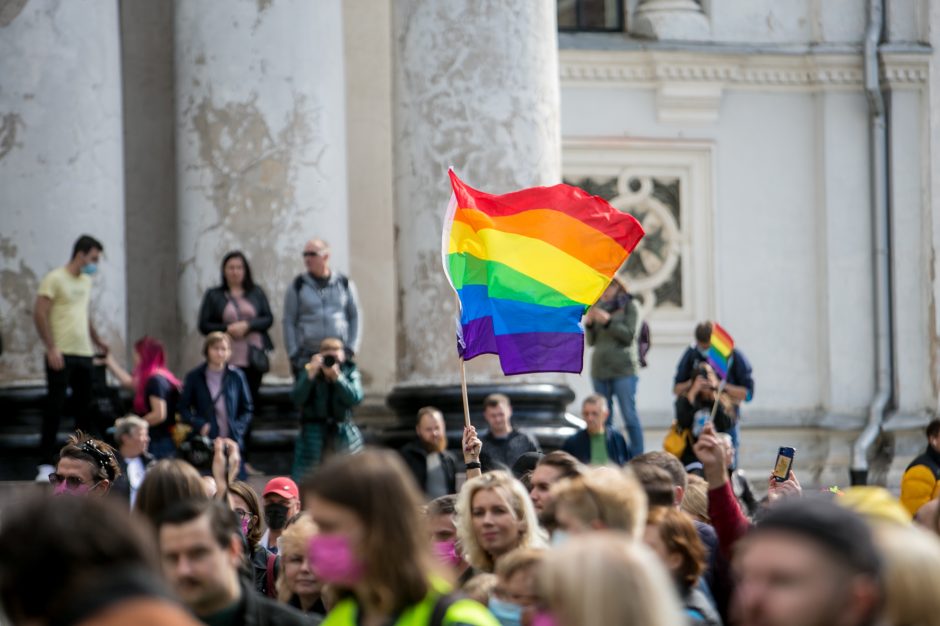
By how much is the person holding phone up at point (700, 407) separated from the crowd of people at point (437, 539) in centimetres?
226

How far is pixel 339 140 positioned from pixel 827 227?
7727 millimetres

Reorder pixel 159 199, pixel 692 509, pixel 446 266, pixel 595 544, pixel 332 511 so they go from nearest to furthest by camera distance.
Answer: pixel 595 544
pixel 332 511
pixel 692 509
pixel 446 266
pixel 159 199

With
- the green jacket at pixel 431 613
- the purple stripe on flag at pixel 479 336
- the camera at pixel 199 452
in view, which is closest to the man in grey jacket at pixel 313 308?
the camera at pixel 199 452

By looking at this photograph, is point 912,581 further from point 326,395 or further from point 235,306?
point 235,306

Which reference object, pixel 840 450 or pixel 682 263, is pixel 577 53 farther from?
pixel 840 450

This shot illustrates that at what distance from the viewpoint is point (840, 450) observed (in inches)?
785

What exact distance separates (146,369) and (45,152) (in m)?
1.57

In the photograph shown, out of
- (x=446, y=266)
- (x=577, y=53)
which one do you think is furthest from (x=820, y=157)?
(x=446, y=266)

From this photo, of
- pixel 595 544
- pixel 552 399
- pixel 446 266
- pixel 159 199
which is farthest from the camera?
pixel 159 199

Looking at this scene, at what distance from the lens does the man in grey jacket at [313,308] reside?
13.2 metres

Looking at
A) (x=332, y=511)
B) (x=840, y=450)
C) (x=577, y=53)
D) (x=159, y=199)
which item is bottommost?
(x=840, y=450)

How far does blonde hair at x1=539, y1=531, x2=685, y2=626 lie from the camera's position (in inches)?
150

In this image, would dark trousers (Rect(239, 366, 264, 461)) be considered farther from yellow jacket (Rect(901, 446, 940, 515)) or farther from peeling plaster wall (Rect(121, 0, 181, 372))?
yellow jacket (Rect(901, 446, 940, 515))

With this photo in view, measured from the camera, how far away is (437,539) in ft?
26.0
